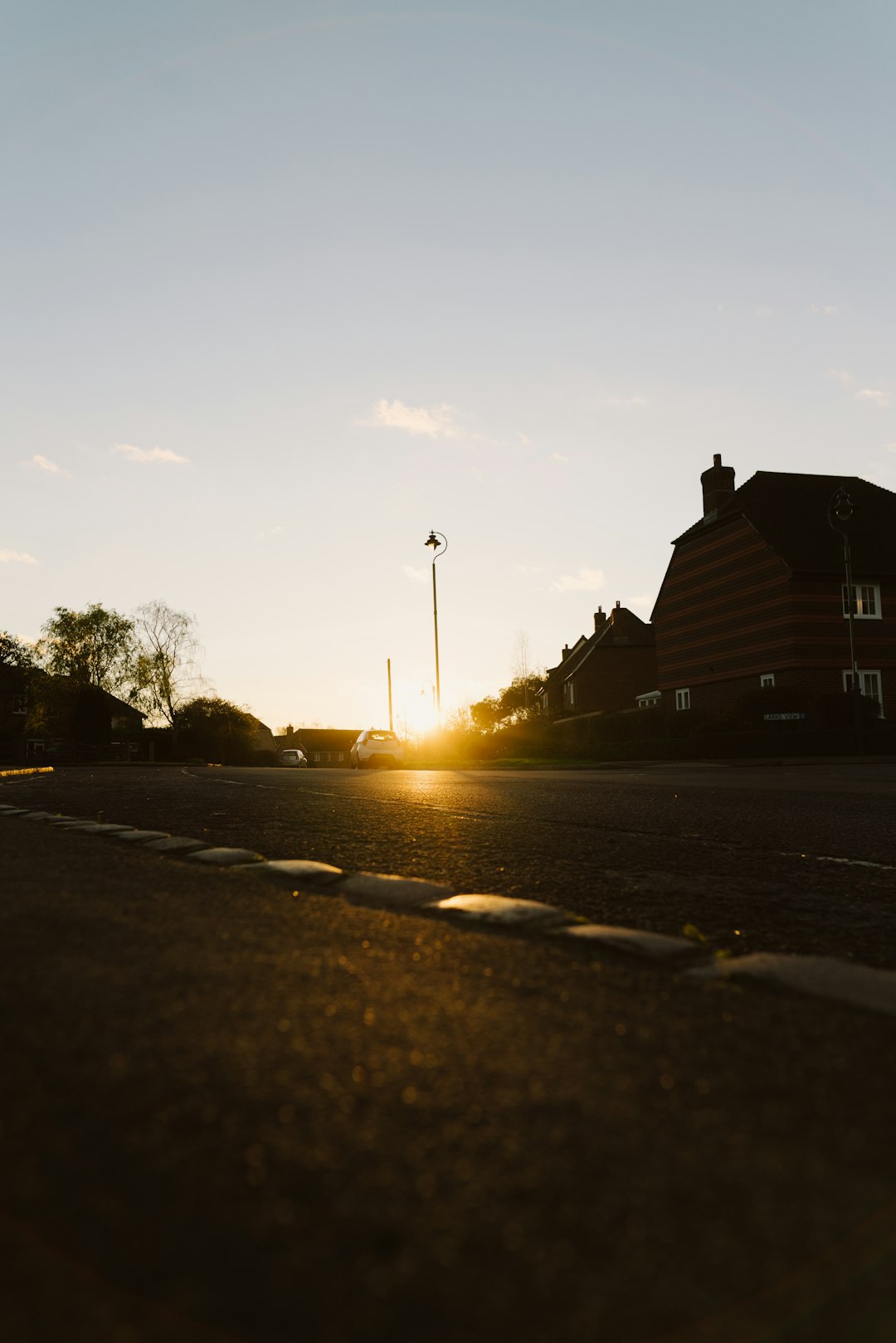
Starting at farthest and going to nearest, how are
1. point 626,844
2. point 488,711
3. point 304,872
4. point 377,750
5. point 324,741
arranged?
point 324,741
point 488,711
point 377,750
point 626,844
point 304,872

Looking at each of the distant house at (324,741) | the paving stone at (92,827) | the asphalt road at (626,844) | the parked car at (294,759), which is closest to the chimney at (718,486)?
the asphalt road at (626,844)

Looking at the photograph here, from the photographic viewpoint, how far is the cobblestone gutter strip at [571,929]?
238 cm

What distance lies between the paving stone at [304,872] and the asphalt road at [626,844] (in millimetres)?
487

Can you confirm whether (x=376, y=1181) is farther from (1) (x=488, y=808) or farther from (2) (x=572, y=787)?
(2) (x=572, y=787)

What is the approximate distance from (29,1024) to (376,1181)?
3.09 ft

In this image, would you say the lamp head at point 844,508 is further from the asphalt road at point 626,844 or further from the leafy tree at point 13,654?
the leafy tree at point 13,654

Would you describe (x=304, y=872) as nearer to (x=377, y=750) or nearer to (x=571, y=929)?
(x=571, y=929)

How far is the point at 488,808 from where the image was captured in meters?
8.63

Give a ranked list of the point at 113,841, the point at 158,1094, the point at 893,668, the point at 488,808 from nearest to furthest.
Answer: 1. the point at 158,1094
2. the point at 113,841
3. the point at 488,808
4. the point at 893,668

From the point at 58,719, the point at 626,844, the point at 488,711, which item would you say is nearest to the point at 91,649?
the point at 58,719

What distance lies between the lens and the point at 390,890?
12.2ft

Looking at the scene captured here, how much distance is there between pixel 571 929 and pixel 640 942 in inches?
10.4

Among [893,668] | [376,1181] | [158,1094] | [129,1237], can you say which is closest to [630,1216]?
[376,1181]

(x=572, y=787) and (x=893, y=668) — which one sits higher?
(x=893, y=668)
